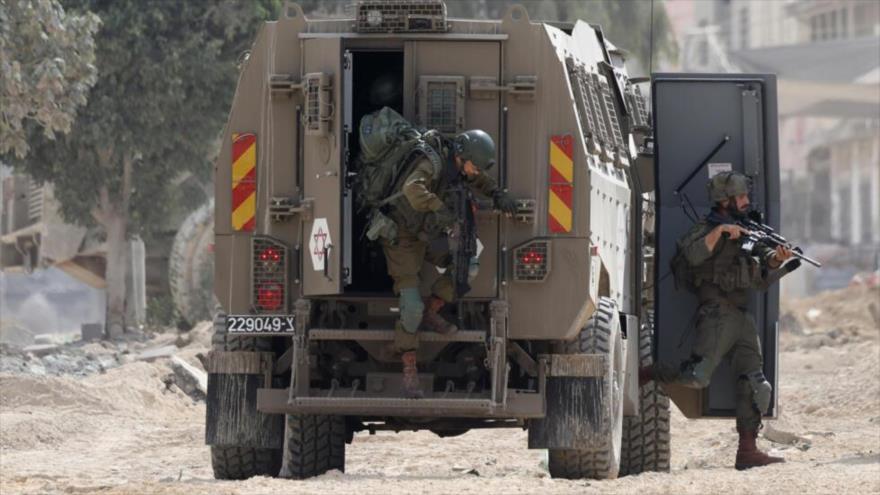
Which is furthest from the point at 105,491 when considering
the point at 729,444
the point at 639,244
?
the point at 729,444

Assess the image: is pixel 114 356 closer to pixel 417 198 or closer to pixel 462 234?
pixel 462 234

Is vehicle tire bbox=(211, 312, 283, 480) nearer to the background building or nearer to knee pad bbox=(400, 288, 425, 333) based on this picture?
knee pad bbox=(400, 288, 425, 333)

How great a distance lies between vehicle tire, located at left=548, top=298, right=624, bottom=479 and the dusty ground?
19cm

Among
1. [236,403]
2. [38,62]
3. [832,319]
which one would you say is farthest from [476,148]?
[832,319]

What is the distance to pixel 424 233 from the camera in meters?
12.1

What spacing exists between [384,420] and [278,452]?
0.68 metres

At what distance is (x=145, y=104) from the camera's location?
1289 inches

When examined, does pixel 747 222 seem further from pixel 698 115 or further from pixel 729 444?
pixel 729 444

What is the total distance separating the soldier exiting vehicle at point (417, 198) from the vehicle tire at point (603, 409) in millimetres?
901

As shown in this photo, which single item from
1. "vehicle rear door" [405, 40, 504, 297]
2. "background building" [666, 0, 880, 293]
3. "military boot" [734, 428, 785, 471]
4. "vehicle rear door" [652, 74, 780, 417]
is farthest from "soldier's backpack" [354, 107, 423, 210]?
"background building" [666, 0, 880, 293]

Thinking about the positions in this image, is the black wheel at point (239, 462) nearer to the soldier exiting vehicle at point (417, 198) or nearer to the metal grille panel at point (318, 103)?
the soldier exiting vehicle at point (417, 198)

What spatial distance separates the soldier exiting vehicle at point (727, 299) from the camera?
1407cm

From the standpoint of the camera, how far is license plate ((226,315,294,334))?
12375 mm

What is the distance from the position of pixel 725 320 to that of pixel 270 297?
3.36 metres
